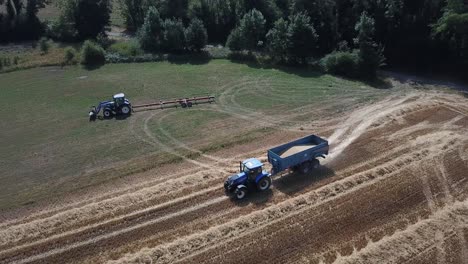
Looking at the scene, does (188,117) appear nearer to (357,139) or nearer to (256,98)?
(256,98)

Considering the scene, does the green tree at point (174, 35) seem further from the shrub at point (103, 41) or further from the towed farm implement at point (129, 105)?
the towed farm implement at point (129, 105)

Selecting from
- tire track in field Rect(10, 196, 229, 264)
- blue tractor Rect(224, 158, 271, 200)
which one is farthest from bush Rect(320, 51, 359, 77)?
tire track in field Rect(10, 196, 229, 264)

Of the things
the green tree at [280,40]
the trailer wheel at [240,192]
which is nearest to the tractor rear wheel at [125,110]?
the trailer wheel at [240,192]

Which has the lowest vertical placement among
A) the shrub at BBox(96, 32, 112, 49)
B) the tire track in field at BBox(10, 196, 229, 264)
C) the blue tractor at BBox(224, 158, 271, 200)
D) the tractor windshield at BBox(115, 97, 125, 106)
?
the tire track in field at BBox(10, 196, 229, 264)

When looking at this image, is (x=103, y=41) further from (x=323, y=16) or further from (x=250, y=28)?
(x=323, y=16)

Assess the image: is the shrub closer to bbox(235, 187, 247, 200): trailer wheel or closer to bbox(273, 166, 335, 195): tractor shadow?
bbox(273, 166, 335, 195): tractor shadow

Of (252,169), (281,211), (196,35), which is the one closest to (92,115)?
(252,169)
